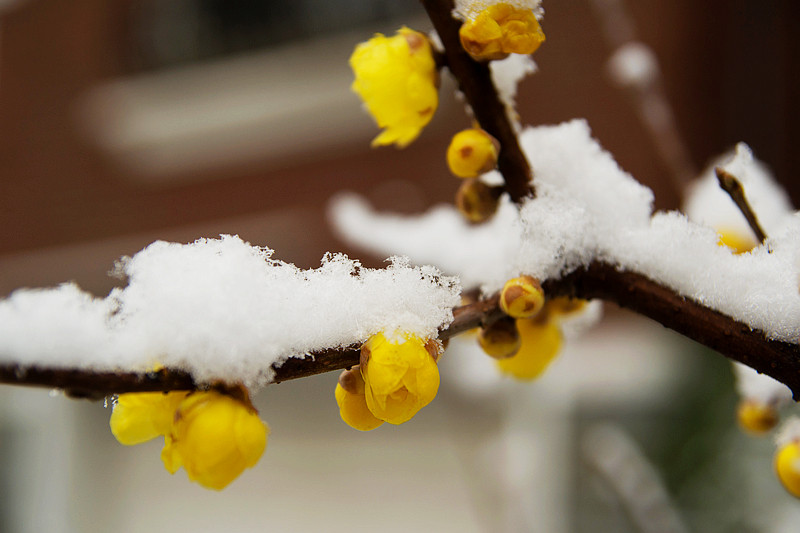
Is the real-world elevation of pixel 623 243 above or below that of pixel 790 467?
above

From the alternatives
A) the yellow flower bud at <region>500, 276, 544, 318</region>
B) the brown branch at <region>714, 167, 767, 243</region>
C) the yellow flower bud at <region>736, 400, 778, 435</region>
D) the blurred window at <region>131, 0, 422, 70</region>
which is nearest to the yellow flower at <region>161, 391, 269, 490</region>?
the yellow flower bud at <region>500, 276, 544, 318</region>

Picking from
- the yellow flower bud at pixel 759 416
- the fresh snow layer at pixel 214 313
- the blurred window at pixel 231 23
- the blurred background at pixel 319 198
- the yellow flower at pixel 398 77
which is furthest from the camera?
the blurred window at pixel 231 23

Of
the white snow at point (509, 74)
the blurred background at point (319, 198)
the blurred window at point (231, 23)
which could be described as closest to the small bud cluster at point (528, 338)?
the white snow at point (509, 74)

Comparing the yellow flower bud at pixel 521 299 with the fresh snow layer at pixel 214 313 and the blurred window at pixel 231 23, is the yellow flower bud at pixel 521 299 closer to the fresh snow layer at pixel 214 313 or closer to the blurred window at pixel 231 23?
the fresh snow layer at pixel 214 313

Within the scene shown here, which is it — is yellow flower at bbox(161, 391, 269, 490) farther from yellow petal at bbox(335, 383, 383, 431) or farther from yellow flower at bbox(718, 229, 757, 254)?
yellow flower at bbox(718, 229, 757, 254)

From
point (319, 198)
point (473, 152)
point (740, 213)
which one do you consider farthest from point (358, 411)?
point (319, 198)

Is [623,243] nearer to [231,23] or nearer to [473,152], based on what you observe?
[473,152]

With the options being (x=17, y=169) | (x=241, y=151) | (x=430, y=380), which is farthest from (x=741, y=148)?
(x=17, y=169)
